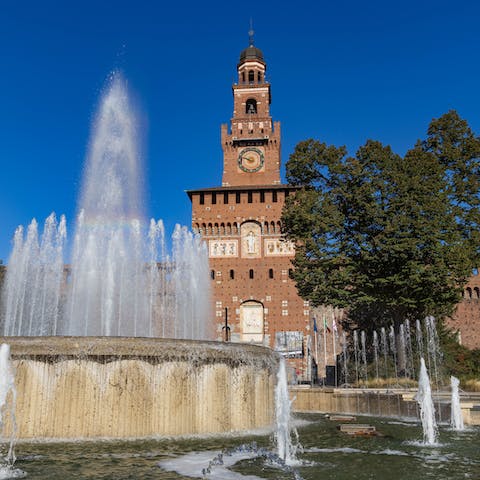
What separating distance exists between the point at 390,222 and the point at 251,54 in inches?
1097

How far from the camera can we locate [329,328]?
32.4m

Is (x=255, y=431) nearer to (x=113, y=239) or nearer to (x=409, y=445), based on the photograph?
(x=409, y=445)

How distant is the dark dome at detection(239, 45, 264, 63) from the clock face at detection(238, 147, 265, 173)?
825 cm

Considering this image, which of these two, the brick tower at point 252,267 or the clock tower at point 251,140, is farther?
the clock tower at point 251,140

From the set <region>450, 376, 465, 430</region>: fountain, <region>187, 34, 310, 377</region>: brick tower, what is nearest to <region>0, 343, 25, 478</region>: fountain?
<region>450, 376, 465, 430</region>: fountain

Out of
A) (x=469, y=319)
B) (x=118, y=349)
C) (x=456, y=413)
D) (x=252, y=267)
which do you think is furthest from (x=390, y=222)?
(x=469, y=319)

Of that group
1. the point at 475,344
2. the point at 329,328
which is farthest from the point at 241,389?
the point at 475,344

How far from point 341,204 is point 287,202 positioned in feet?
6.77

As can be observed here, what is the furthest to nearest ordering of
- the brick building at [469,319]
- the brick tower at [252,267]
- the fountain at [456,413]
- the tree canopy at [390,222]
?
the brick building at [469,319], the brick tower at [252,267], the tree canopy at [390,222], the fountain at [456,413]

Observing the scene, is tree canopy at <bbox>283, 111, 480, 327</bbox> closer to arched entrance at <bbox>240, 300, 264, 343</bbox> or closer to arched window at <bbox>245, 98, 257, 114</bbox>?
arched entrance at <bbox>240, 300, 264, 343</bbox>

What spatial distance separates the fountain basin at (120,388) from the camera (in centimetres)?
655

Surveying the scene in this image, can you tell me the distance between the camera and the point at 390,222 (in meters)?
18.4

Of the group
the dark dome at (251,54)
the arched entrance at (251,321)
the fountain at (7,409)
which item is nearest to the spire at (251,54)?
the dark dome at (251,54)

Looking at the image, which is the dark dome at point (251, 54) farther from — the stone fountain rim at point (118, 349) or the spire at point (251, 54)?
the stone fountain rim at point (118, 349)
